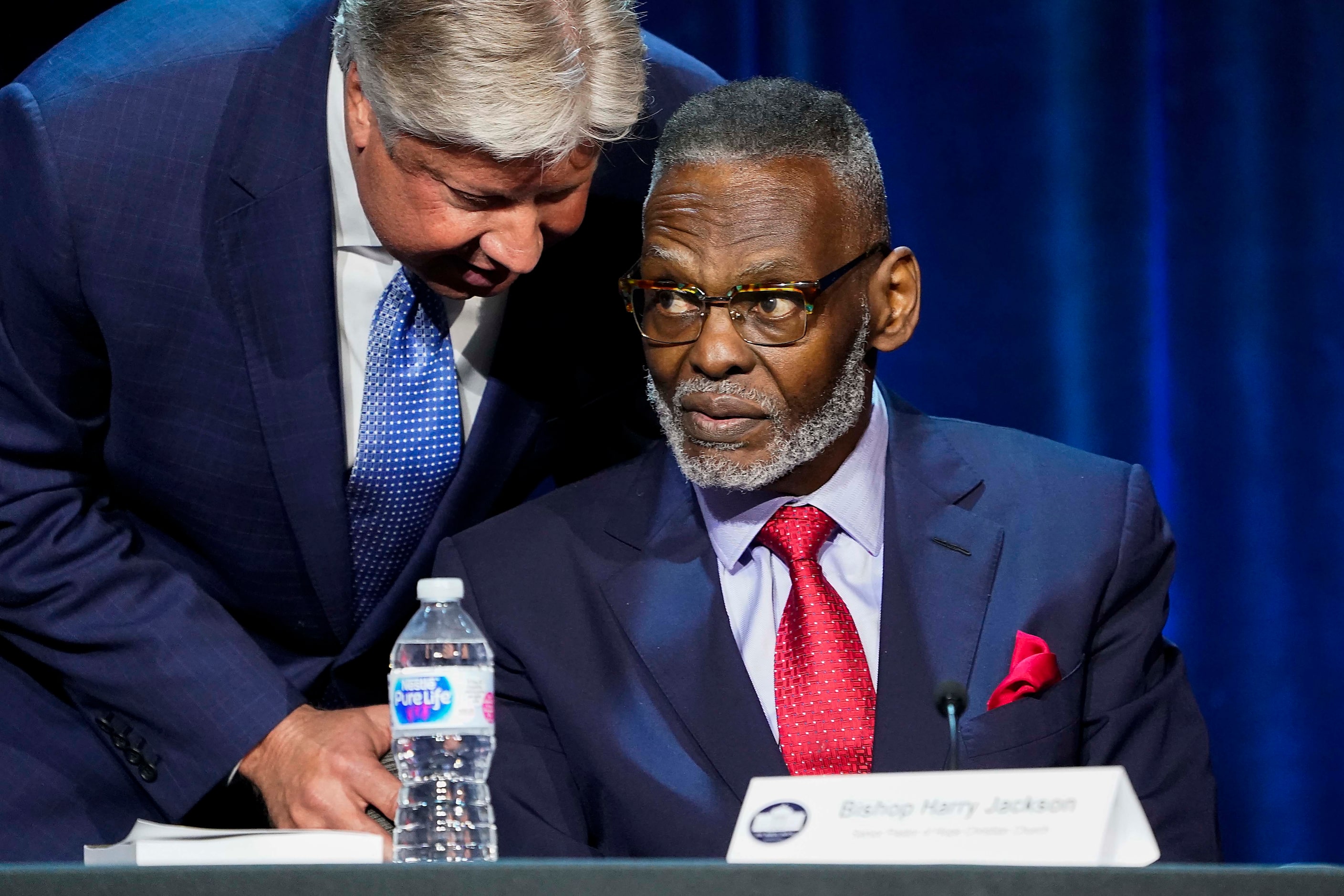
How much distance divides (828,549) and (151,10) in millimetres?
1281

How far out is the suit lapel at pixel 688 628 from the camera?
2.11 metres

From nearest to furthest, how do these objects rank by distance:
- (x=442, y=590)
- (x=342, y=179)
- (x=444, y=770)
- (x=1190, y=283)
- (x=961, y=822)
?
(x=961, y=822)
(x=442, y=590)
(x=444, y=770)
(x=342, y=179)
(x=1190, y=283)

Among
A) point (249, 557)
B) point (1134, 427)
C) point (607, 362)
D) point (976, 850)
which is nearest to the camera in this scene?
point (976, 850)

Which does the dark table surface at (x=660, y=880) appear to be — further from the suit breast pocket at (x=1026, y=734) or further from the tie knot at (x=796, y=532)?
the tie knot at (x=796, y=532)

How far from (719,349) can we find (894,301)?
0.35 m

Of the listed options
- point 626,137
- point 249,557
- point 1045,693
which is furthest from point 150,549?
point 1045,693

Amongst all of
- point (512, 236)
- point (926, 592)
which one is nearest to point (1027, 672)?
point (926, 592)

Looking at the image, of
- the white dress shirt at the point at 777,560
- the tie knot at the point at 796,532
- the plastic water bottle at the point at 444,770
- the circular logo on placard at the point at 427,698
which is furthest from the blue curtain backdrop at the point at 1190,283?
the circular logo on placard at the point at 427,698

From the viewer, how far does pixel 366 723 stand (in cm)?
218

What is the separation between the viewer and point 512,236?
211 cm

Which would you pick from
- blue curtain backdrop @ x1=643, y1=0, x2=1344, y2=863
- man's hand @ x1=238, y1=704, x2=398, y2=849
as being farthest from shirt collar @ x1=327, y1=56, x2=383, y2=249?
blue curtain backdrop @ x1=643, y1=0, x2=1344, y2=863

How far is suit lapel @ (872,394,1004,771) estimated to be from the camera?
2.12m

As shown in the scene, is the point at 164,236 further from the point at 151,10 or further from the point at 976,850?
the point at 976,850

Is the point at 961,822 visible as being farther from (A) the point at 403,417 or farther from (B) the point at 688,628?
(A) the point at 403,417
